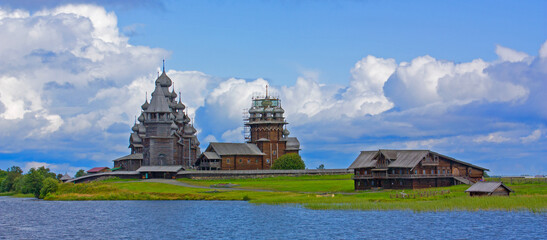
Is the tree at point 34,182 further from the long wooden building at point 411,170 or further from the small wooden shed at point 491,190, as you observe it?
the small wooden shed at point 491,190

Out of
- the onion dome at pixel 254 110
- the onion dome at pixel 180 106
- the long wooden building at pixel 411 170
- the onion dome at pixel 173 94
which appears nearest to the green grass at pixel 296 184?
the long wooden building at pixel 411 170

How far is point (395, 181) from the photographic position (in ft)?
284

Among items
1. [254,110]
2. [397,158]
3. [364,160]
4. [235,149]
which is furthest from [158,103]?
[397,158]

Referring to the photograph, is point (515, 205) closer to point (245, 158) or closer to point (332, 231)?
point (332, 231)

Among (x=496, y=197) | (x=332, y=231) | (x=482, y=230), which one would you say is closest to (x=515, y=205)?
(x=496, y=197)

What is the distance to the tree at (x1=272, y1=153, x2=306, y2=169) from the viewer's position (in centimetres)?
12700

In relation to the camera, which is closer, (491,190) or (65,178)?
(491,190)

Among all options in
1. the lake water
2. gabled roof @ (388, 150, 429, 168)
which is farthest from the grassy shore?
gabled roof @ (388, 150, 429, 168)

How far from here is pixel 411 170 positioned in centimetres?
8400

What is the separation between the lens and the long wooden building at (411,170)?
279 feet

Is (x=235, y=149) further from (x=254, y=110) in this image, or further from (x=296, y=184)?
(x=296, y=184)

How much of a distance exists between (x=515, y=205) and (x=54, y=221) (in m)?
39.9

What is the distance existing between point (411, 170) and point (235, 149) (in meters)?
52.8

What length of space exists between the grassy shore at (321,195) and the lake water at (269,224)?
2279 mm
